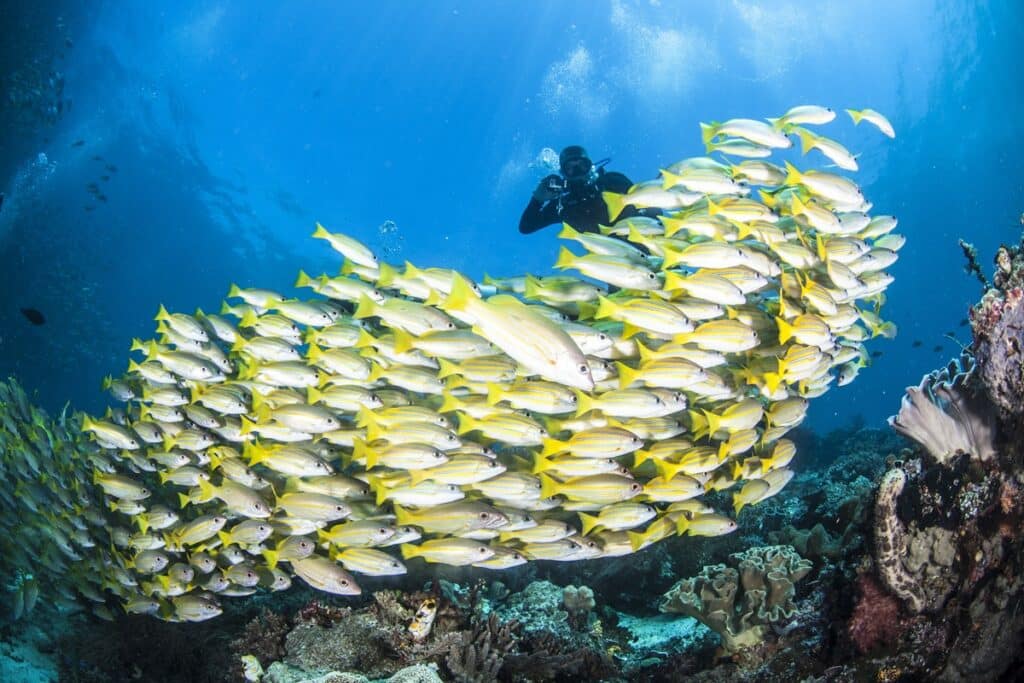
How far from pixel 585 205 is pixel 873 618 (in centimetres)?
733

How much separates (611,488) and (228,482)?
12.5 feet

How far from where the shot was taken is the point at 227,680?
545cm

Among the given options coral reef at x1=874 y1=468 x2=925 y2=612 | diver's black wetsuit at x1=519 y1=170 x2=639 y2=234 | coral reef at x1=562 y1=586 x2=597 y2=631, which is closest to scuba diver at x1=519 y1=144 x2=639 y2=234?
diver's black wetsuit at x1=519 y1=170 x2=639 y2=234

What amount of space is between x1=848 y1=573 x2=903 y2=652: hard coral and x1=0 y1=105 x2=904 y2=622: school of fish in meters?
1.28

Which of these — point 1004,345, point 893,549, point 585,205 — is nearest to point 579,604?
point 893,549

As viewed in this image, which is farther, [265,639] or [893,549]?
[265,639]

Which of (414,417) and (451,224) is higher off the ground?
(451,224)

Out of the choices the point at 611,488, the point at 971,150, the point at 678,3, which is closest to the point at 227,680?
the point at 611,488

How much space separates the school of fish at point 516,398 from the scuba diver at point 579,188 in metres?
3.81

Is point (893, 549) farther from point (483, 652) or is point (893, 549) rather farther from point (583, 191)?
point (583, 191)

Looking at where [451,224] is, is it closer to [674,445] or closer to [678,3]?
[678,3]

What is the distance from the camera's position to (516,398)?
4.17 metres

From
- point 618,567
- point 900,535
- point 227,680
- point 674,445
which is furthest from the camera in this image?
point 618,567

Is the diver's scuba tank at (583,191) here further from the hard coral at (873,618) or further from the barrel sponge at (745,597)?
the hard coral at (873,618)
